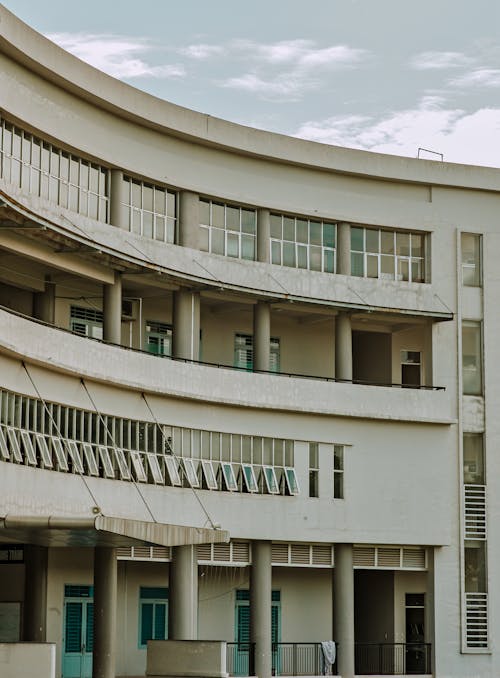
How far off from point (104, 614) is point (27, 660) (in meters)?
8.93

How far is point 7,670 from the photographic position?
30.9 metres

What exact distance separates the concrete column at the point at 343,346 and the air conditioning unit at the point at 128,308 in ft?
21.1

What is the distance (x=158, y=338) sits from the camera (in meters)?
46.7

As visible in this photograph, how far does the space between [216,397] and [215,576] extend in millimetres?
6585

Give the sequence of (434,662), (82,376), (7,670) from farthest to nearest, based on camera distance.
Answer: (434,662)
(82,376)
(7,670)

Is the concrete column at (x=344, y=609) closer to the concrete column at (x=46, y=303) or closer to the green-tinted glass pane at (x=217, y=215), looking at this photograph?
the green-tinted glass pane at (x=217, y=215)

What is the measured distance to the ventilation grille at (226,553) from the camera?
4406 cm

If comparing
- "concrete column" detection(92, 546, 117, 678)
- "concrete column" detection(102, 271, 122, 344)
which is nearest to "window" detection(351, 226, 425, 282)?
"concrete column" detection(102, 271, 122, 344)

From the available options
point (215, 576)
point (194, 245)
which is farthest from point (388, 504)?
point (194, 245)

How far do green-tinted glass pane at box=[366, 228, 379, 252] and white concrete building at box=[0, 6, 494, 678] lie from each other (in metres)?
0.05

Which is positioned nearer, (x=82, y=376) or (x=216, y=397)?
(x=82, y=376)

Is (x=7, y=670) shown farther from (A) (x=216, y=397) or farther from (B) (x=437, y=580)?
(B) (x=437, y=580)

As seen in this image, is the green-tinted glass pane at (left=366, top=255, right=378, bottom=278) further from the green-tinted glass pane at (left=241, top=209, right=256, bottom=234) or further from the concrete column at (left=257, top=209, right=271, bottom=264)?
the green-tinted glass pane at (left=241, top=209, right=256, bottom=234)

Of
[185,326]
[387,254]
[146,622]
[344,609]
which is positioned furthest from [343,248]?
[146,622]
